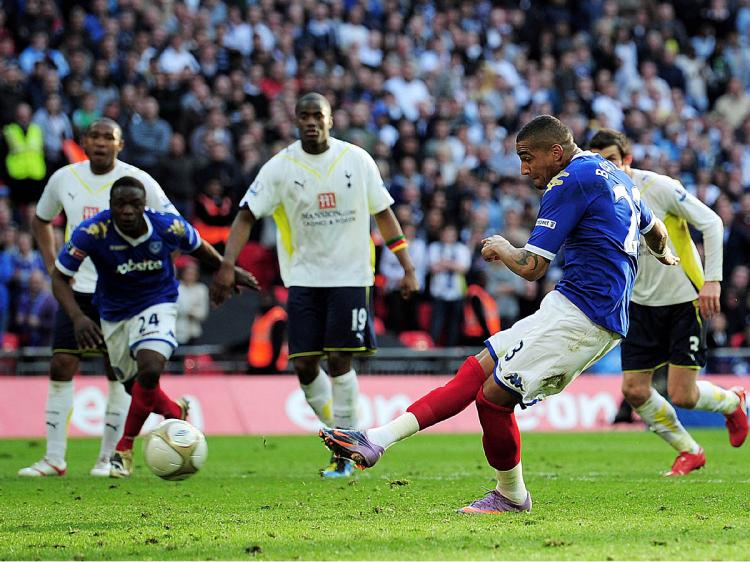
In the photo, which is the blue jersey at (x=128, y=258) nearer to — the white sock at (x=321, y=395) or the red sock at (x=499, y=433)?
the white sock at (x=321, y=395)

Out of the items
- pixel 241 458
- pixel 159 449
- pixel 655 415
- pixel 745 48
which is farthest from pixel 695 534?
pixel 745 48

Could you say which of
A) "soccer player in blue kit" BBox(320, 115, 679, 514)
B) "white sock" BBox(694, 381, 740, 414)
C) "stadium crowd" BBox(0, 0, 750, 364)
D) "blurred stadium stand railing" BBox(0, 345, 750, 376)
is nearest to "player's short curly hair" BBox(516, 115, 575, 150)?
"soccer player in blue kit" BBox(320, 115, 679, 514)

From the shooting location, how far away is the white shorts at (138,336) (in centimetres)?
1007

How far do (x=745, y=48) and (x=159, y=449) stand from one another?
883 inches

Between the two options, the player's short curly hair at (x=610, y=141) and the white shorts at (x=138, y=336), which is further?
the white shorts at (x=138, y=336)

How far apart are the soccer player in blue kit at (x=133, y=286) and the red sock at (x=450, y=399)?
318 cm

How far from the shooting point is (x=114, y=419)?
1098 cm

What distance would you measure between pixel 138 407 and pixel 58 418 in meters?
1.35

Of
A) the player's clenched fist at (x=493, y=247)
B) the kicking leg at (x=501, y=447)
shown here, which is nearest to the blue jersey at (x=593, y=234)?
the player's clenched fist at (x=493, y=247)

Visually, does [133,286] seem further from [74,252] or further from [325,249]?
[325,249]

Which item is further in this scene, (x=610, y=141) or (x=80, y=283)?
(x=80, y=283)

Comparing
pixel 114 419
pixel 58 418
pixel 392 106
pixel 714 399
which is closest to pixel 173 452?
pixel 114 419

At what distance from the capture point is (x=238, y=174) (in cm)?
1880

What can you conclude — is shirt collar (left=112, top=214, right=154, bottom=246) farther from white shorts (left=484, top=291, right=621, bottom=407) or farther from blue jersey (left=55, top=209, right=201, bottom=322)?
white shorts (left=484, top=291, right=621, bottom=407)
